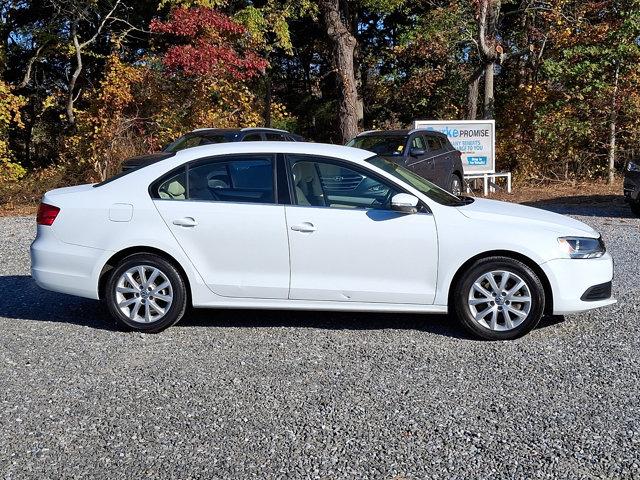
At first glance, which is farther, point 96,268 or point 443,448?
point 96,268

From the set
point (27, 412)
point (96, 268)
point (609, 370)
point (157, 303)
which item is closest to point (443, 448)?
point (609, 370)

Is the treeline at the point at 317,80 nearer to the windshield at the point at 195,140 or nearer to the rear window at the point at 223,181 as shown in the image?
the windshield at the point at 195,140

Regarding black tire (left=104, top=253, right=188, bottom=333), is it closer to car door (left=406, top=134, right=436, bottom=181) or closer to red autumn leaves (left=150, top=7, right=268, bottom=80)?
car door (left=406, top=134, right=436, bottom=181)

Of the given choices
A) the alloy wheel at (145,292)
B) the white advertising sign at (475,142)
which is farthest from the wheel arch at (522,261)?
the white advertising sign at (475,142)

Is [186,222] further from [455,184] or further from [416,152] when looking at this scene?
[455,184]

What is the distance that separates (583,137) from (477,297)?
48.1 ft

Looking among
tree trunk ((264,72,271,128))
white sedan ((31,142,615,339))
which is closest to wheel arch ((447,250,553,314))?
white sedan ((31,142,615,339))

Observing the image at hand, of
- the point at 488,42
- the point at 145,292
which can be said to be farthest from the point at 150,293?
the point at 488,42

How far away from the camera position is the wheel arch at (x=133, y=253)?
6027 millimetres

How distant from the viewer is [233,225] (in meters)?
5.91

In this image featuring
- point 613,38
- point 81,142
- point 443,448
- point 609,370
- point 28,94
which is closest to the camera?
point 443,448

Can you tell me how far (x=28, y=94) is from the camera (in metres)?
25.5

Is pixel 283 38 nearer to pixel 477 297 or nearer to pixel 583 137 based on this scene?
pixel 583 137

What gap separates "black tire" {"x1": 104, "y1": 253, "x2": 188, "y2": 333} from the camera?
236 inches
